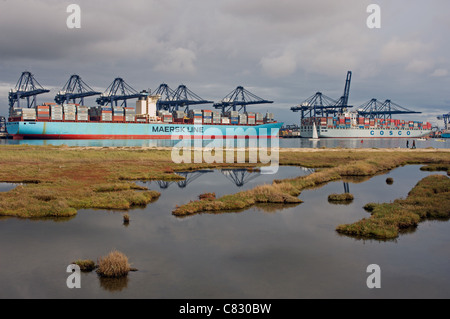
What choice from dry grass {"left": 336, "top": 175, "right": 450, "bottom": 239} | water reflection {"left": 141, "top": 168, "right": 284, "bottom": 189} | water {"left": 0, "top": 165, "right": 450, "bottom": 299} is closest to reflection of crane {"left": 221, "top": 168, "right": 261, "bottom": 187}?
water reflection {"left": 141, "top": 168, "right": 284, "bottom": 189}

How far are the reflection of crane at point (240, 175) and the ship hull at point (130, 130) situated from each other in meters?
81.9

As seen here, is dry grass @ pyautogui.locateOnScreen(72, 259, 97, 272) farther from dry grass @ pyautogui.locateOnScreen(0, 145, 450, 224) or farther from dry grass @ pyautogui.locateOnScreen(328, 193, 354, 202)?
dry grass @ pyautogui.locateOnScreen(328, 193, 354, 202)

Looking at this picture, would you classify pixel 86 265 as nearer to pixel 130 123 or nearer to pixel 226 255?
pixel 226 255

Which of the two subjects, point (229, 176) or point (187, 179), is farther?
point (229, 176)

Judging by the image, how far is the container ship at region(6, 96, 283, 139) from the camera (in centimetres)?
10431

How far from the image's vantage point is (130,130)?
400 feet

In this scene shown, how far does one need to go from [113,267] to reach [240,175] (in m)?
27.8

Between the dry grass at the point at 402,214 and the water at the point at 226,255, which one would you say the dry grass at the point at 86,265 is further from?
the dry grass at the point at 402,214

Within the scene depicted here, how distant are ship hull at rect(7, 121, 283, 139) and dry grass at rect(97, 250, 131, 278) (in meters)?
105

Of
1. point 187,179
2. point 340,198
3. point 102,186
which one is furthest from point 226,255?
point 187,179
